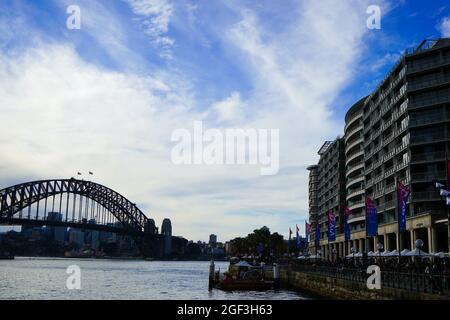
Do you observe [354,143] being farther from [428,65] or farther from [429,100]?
[428,65]

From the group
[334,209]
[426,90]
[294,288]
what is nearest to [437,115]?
[426,90]

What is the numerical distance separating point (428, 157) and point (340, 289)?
47.4m

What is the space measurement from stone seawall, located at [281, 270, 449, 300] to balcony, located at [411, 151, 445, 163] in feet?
99.1

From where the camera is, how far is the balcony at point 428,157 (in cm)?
8800

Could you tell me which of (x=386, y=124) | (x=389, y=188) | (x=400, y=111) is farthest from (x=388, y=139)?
(x=389, y=188)

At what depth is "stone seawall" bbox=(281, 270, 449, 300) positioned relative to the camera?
33.5 metres

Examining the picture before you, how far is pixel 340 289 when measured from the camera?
5072 cm

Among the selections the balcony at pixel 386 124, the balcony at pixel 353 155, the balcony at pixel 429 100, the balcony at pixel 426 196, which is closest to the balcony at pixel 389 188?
the balcony at pixel 426 196

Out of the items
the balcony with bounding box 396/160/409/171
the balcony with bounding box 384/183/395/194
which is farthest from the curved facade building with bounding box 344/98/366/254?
the balcony with bounding box 396/160/409/171

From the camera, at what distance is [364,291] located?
42094 millimetres

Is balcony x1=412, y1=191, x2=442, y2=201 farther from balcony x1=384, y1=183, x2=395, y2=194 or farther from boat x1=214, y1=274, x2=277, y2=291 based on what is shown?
boat x1=214, y1=274, x2=277, y2=291

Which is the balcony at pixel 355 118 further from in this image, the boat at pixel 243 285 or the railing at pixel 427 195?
the boat at pixel 243 285

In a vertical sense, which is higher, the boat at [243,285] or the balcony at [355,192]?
the balcony at [355,192]

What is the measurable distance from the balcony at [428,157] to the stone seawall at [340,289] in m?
30.2
